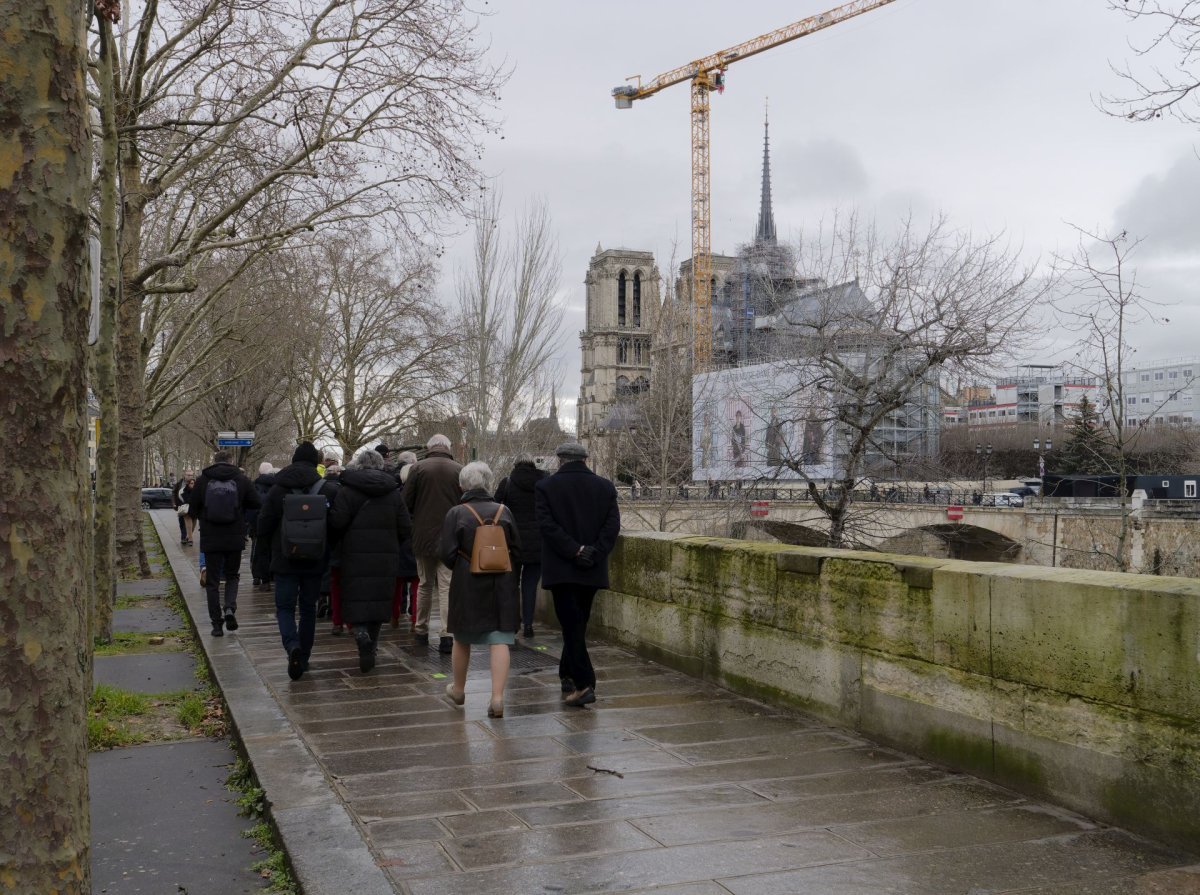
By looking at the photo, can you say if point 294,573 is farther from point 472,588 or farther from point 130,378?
point 130,378

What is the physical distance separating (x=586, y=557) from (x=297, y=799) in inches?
97.2

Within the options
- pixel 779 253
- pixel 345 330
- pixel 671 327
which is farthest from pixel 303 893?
pixel 345 330

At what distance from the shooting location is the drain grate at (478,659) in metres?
8.21

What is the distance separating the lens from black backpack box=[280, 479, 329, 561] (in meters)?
7.77

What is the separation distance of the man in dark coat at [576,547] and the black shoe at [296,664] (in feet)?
6.31

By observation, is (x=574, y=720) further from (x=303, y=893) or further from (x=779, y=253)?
(x=779, y=253)

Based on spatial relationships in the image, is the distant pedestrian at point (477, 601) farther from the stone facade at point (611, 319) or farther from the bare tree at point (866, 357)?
the stone facade at point (611, 319)

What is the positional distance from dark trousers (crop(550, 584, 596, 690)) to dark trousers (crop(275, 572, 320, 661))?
1948mm

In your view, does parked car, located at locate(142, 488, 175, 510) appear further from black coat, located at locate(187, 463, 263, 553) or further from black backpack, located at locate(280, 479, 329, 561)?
black backpack, located at locate(280, 479, 329, 561)

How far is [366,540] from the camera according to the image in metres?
8.11

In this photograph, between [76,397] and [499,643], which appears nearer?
[76,397]

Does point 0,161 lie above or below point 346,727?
above

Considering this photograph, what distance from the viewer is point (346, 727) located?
6.20m

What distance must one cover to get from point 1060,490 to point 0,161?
67.2 m
